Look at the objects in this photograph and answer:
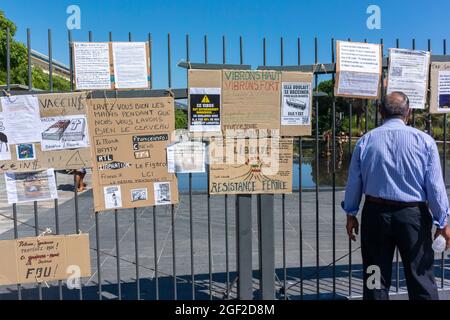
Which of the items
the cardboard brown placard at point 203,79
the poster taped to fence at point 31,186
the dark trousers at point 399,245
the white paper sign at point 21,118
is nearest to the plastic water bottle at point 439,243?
the dark trousers at point 399,245

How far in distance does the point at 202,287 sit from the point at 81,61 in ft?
8.89

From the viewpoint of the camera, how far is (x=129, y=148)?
389cm

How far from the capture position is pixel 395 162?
3.30 metres

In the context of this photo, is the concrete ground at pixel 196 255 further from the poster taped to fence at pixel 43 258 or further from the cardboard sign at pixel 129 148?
the cardboard sign at pixel 129 148

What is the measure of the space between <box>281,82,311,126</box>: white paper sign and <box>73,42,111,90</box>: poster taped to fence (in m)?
1.53

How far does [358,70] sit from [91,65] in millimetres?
2342

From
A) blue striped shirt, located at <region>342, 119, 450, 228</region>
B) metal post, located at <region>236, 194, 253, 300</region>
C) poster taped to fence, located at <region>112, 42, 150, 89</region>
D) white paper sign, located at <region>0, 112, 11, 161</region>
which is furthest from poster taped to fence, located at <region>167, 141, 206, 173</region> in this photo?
blue striped shirt, located at <region>342, 119, 450, 228</region>

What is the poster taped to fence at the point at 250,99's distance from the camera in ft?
12.8

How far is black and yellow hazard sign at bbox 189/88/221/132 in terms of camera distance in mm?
3877

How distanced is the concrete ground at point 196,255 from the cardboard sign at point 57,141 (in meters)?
0.74

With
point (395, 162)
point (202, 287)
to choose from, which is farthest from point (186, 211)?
point (395, 162)

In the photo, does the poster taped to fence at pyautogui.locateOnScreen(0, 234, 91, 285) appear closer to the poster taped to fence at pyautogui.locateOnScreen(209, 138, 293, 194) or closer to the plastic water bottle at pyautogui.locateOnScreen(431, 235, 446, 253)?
the poster taped to fence at pyautogui.locateOnScreen(209, 138, 293, 194)

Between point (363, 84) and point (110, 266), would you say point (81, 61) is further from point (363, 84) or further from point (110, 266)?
point (110, 266)
